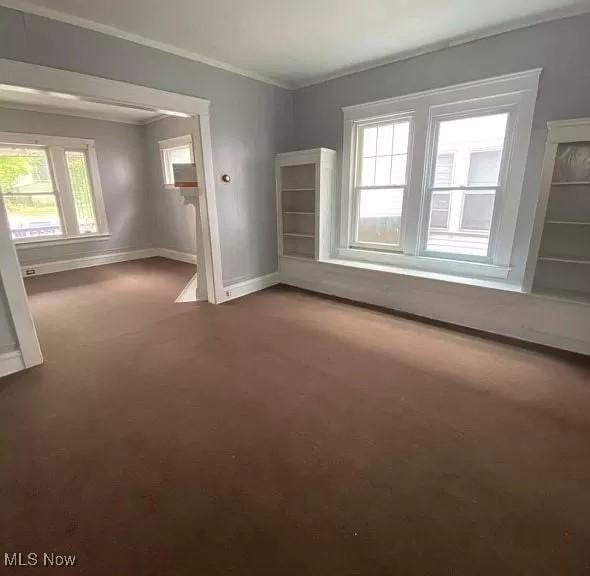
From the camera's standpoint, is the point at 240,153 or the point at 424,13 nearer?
the point at 424,13

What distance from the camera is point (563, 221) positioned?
266cm

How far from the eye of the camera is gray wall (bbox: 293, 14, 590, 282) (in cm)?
257

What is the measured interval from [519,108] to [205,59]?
10.3ft

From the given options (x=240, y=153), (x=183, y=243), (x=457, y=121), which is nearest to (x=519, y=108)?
(x=457, y=121)

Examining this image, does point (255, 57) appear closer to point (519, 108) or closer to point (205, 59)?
point (205, 59)

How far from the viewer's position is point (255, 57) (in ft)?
11.1

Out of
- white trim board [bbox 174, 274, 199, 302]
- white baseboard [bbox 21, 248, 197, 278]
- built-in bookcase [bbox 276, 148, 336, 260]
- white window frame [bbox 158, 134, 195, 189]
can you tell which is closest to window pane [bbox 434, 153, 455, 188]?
built-in bookcase [bbox 276, 148, 336, 260]

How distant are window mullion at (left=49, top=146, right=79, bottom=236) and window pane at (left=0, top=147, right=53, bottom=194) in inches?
4.9

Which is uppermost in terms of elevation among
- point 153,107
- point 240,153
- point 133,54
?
point 133,54

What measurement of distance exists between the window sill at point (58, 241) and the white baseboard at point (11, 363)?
373 cm

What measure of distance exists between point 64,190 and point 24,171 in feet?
1.92

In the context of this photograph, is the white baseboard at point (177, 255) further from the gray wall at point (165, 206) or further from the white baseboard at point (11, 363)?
the white baseboard at point (11, 363)

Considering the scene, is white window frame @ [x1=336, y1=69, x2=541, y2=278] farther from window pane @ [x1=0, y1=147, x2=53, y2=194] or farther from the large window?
window pane @ [x1=0, y1=147, x2=53, y2=194]

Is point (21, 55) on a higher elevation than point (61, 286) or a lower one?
higher
